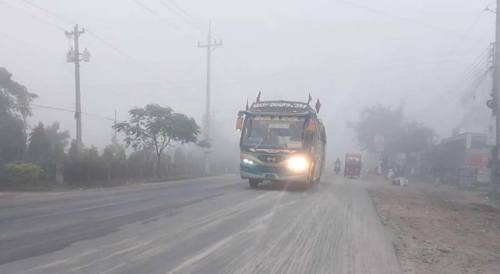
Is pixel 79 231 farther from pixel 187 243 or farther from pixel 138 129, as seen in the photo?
pixel 138 129

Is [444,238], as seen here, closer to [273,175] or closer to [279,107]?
[273,175]

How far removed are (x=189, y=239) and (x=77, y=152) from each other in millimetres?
21248

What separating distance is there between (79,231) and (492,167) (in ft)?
69.4

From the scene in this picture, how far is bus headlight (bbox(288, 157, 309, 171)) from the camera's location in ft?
66.4

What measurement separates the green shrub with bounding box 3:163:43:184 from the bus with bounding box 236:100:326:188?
9718mm

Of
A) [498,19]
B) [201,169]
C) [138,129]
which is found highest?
[498,19]

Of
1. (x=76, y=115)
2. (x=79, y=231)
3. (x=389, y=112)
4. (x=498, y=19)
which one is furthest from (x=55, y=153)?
(x=389, y=112)

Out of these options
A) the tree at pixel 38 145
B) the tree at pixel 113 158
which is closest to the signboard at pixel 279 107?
the tree at pixel 113 158

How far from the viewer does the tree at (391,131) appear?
205ft

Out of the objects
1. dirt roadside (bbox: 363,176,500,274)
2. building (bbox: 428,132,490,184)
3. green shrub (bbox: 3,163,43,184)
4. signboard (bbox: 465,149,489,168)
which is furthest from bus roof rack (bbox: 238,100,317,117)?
signboard (bbox: 465,149,489,168)

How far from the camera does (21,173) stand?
74.9 feet

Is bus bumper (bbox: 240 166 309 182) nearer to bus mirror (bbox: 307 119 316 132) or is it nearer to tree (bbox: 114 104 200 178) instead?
bus mirror (bbox: 307 119 316 132)

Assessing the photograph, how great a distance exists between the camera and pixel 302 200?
17094 millimetres

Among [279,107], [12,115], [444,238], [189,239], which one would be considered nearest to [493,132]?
[279,107]
